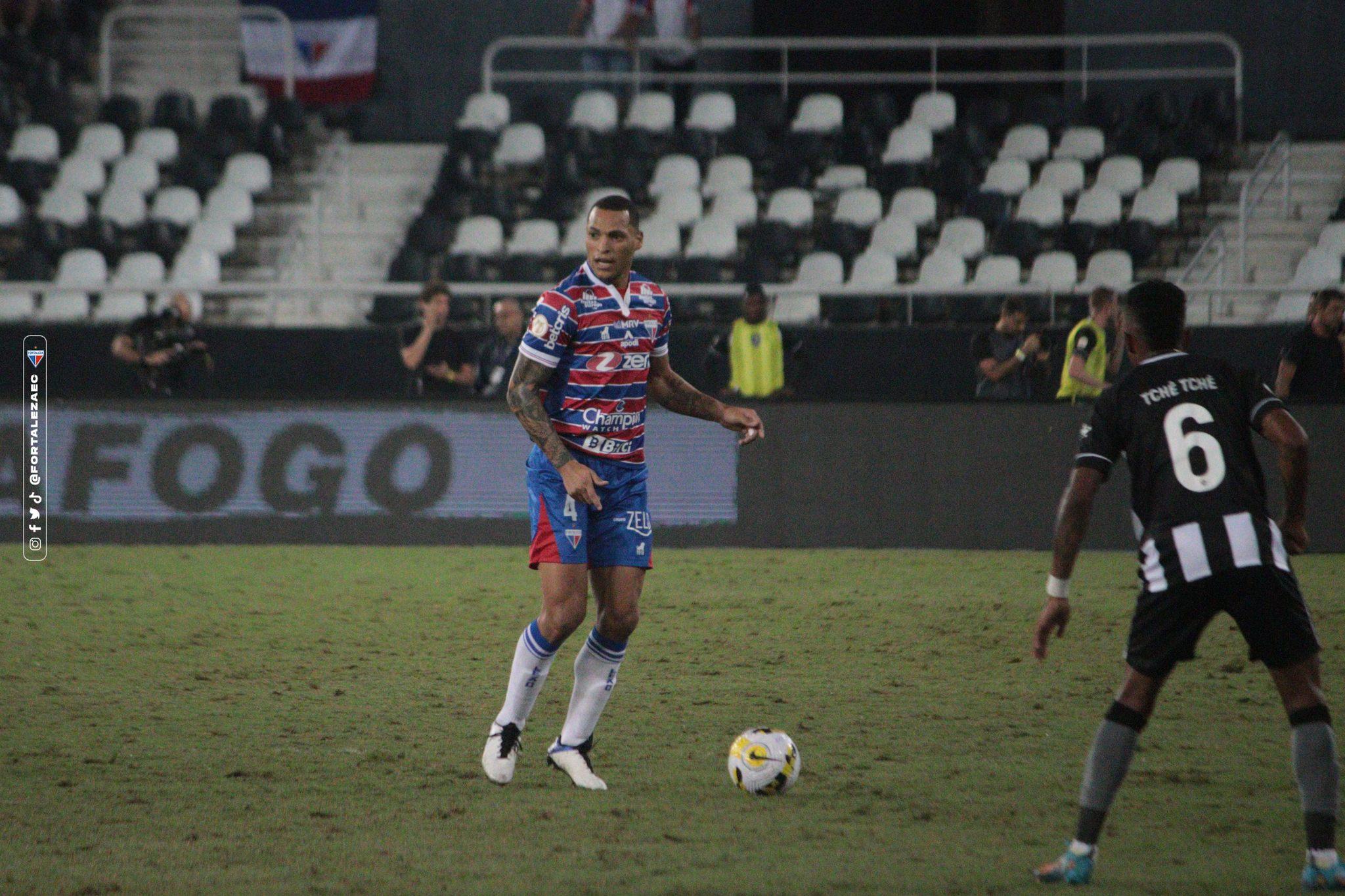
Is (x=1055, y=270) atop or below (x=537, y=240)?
below

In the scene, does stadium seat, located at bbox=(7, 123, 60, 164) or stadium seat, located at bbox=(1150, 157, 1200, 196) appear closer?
→ stadium seat, located at bbox=(1150, 157, 1200, 196)

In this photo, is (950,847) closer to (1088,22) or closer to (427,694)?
Result: (427,694)

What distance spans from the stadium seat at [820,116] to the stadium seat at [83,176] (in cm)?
845

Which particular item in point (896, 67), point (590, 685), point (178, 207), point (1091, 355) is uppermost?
point (896, 67)

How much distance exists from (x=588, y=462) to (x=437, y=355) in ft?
29.4

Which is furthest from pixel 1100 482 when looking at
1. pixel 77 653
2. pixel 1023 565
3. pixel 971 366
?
pixel 971 366

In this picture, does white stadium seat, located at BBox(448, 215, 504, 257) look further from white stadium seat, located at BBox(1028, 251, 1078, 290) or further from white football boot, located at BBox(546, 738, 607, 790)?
white football boot, located at BBox(546, 738, 607, 790)

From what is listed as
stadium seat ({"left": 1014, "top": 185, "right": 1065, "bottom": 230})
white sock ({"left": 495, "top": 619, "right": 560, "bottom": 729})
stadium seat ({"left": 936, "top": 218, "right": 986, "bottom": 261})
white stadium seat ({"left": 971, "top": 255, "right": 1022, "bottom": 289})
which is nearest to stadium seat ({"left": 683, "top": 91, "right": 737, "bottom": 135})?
stadium seat ({"left": 936, "top": 218, "right": 986, "bottom": 261})

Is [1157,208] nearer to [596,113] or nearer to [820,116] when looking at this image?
[820,116]

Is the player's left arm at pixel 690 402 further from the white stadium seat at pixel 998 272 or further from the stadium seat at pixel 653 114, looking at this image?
the stadium seat at pixel 653 114

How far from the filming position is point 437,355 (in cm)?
1521

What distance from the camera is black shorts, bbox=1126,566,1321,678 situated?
195 inches

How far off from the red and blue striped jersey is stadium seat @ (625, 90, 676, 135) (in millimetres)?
15062

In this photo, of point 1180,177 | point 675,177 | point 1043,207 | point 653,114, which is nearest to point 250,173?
point 653,114
